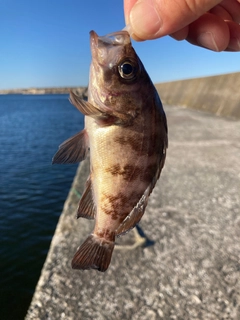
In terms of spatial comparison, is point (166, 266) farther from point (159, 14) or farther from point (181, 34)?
point (159, 14)

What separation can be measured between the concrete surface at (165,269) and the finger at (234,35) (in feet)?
12.8

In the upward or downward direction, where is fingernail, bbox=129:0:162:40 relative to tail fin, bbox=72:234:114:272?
upward

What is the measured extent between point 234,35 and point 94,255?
10.4 ft

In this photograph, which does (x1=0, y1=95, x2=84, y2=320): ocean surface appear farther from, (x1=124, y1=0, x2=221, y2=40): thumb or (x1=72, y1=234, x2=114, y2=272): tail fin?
(x1=124, y1=0, x2=221, y2=40): thumb

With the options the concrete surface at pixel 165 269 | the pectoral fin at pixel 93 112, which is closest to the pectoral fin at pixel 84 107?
the pectoral fin at pixel 93 112

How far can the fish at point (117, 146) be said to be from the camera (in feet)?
6.91

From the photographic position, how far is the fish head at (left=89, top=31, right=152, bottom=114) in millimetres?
2180

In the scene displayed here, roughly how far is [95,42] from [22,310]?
22.0 ft

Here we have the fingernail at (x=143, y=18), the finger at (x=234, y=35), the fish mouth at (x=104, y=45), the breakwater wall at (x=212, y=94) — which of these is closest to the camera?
the fish mouth at (x=104, y=45)

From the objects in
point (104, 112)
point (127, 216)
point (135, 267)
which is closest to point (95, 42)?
point (104, 112)

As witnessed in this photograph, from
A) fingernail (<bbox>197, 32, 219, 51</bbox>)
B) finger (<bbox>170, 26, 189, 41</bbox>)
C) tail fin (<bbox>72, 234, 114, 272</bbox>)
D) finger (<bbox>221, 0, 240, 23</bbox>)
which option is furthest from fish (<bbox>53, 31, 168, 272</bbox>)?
finger (<bbox>221, 0, 240, 23</bbox>)

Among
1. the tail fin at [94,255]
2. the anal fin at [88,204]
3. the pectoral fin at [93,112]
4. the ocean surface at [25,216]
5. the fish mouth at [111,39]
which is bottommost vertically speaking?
the ocean surface at [25,216]

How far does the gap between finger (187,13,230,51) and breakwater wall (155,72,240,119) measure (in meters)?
19.6

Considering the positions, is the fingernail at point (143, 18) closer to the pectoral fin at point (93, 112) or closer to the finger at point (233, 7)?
the pectoral fin at point (93, 112)
